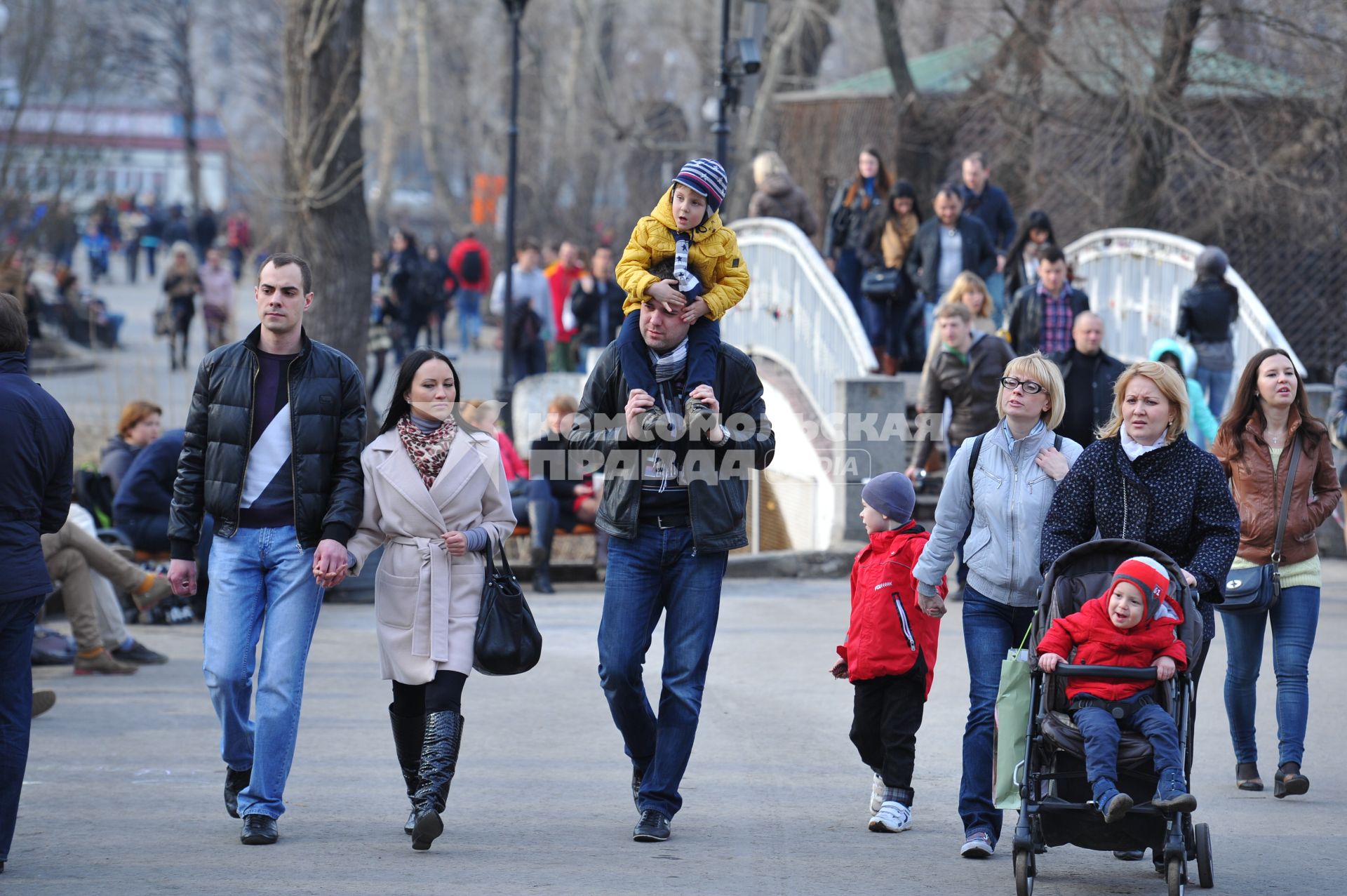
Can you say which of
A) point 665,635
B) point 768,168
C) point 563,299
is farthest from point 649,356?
point 563,299

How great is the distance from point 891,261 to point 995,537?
930 centimetres

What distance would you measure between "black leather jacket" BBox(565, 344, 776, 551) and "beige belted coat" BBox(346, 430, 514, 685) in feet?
1.36

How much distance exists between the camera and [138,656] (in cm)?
977

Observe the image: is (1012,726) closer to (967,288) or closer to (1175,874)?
(1175,874)

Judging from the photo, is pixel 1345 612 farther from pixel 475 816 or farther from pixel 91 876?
pixel 91 876

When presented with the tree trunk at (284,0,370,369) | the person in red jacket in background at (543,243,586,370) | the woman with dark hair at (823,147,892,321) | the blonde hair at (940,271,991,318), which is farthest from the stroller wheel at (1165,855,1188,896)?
the person in red jacket in background at (543,243,586,370)

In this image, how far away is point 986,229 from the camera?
48.4 ft

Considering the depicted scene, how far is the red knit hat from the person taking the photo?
5.49m

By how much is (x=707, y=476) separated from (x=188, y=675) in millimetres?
4541

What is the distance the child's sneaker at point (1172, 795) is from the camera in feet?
17.1

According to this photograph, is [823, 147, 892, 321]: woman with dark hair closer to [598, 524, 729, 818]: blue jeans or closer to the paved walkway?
the paved walkway

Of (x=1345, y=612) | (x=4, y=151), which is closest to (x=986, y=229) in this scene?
(x=1345, y=612)

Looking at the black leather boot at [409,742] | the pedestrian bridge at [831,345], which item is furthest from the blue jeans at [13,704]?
the pedestrian bridge at [831,345]

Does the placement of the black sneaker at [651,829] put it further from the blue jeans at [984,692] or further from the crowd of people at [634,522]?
the blue jeans at [984,692]
